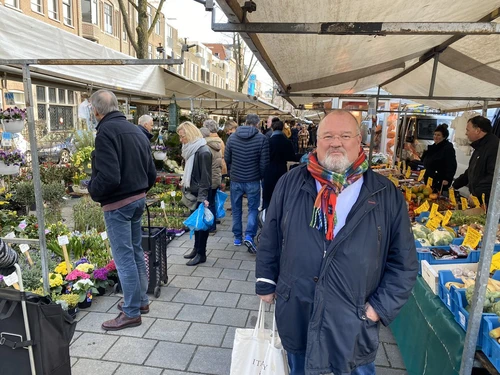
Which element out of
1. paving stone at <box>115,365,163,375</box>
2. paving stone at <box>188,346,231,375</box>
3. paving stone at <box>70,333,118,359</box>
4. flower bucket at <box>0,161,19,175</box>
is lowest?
paving stone at <box>70,333,118,359</box>

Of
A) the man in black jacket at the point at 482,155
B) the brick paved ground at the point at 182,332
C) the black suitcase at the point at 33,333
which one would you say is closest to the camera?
the black suitcase at the point at 33,333

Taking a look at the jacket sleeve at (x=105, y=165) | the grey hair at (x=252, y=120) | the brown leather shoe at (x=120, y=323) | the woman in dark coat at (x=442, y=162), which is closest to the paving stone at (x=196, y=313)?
the brown leather shoe at (x=120, y=323)

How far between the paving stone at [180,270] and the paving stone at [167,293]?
1.22 ft

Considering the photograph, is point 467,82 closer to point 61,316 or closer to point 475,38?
point 475,38

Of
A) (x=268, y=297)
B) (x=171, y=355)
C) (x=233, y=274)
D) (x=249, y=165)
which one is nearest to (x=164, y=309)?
(x=171, y=355)

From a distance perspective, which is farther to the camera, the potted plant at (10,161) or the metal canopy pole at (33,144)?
the potted plant at (10,161)

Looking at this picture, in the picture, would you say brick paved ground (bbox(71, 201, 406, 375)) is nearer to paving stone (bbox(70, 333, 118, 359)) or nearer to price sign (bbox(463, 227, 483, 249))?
paving stone (bbox(70, 333, 118, 359))

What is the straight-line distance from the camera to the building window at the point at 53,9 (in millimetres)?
20250

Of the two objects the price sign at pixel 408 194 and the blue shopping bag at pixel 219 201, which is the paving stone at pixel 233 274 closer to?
the blue shopping bag at pixel 219 201

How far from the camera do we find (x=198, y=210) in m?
4.16

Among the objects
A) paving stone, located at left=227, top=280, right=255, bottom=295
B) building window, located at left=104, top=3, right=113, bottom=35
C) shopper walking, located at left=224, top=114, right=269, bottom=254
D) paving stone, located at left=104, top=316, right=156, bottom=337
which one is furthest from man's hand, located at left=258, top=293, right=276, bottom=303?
building window, located at left=104, top=3, right=113, bottom=35

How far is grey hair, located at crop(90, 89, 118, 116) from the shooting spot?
109 inches

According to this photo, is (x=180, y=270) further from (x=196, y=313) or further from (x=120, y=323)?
(x=120, y=323)

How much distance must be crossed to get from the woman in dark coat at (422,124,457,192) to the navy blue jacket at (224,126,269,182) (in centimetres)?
277
